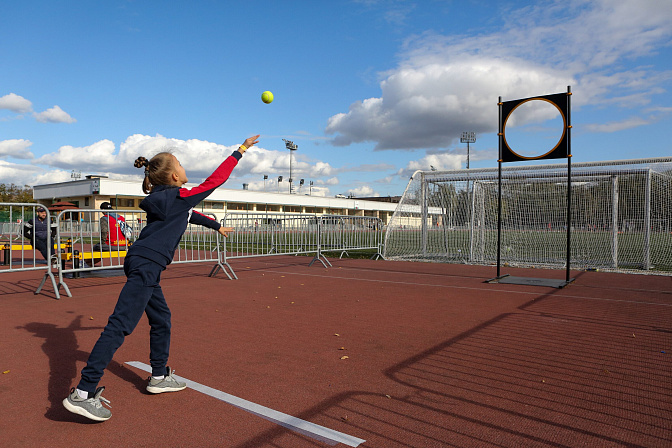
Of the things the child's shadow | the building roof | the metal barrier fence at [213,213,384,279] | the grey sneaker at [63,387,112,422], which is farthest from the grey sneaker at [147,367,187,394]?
the building roof

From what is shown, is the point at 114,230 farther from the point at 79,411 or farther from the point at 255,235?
the point at 79,411

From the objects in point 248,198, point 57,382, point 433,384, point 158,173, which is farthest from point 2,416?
point 248,198

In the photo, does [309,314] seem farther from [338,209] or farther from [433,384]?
[338,209]

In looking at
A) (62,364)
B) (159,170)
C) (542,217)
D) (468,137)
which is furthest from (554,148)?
(468,137)

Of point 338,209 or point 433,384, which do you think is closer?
point 433,384

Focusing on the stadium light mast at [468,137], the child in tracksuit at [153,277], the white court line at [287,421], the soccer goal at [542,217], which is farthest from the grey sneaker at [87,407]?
the stadium light mast at [468,137]

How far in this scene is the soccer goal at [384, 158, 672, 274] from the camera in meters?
13.8

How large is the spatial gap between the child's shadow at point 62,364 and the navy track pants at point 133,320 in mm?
373

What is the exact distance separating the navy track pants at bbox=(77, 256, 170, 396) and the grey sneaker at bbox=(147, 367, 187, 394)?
59 mm

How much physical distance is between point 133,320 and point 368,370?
2140mm

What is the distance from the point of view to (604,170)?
46.6 feet

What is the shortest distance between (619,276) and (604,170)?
155 inches

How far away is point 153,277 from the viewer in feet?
11.1

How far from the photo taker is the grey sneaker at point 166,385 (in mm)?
3650
